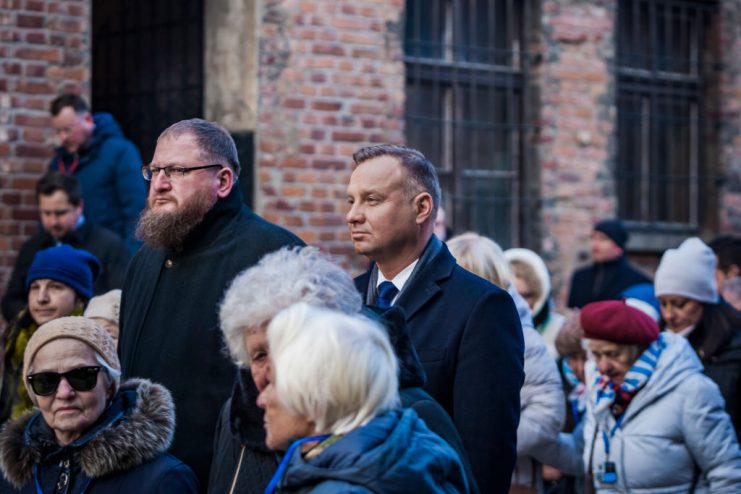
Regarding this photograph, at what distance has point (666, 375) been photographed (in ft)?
19.5

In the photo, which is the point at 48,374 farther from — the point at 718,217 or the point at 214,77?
the point at 718,217

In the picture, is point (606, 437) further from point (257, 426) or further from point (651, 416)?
point (257, 426)

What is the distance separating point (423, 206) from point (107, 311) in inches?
83.1

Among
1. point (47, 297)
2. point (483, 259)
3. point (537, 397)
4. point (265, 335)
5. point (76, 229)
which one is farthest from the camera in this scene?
point (76, 229)

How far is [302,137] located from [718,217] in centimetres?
407

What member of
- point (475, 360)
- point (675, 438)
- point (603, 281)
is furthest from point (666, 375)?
point (603, 281)

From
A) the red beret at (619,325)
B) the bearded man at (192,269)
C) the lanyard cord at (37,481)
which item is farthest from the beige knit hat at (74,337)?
the red beret at (619,325)

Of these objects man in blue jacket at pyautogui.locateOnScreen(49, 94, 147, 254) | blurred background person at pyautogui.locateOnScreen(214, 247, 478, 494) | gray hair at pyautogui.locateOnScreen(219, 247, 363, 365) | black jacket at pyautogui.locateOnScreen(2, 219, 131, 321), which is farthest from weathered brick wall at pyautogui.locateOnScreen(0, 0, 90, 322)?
gray hair at pyautogui.locateOnScreen(219, 247, 363, 365)

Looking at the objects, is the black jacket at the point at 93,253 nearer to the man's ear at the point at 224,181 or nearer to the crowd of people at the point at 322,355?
the crowd of people at the point at 322,355

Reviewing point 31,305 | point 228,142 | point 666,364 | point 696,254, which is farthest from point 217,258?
point 696,254

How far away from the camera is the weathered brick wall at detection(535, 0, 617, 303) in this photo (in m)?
10.7

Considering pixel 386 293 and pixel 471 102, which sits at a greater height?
pixel 471 102

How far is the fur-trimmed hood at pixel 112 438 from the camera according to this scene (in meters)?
4.21

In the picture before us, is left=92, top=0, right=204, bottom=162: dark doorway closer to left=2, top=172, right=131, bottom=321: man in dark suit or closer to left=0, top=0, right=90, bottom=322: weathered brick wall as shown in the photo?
left=0, top=0, right=90, bottom=322: weathered brick wall
